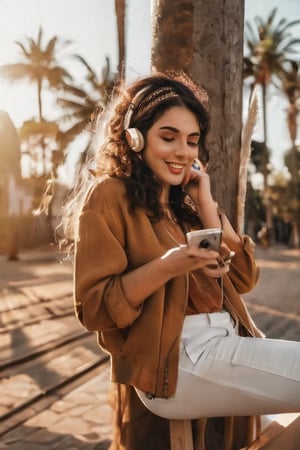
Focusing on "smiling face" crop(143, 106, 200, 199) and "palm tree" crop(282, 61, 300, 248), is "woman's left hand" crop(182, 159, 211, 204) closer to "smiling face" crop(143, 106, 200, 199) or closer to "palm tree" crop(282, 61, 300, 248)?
"smiling face" crop(143, 106, 200, 199)

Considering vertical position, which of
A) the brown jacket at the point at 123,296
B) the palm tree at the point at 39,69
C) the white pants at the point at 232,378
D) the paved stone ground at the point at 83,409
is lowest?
the paved stone ground at the point at 83,409

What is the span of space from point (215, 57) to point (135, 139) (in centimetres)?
80

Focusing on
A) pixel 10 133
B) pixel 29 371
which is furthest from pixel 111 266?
pixel 10 133

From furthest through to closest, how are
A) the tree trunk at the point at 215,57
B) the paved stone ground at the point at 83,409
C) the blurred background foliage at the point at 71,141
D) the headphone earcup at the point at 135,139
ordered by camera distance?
the blurred background foliage at the point at 71,141 → the paved stone ground at the point at 83,409 → the tree trunk at the point at 215,57 → the headphone earcup at the point at 135,139

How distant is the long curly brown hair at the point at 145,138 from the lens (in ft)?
6.63

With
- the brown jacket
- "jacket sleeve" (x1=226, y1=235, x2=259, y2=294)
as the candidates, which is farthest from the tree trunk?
the brown jacket

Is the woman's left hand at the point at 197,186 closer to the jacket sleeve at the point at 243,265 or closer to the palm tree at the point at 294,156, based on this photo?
the jacket sleeve at the point at 243,265

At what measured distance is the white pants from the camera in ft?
5.87

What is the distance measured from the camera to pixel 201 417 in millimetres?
1919

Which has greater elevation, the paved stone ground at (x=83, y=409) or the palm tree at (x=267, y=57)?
the palm tree at (x=267, y=57)

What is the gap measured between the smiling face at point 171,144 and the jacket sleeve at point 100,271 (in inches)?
11.0

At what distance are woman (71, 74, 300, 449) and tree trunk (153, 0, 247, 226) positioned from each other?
1.33ft

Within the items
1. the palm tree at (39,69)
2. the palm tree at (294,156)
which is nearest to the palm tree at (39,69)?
the palm tree at (39,69)

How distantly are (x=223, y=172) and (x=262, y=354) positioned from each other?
1.03 m
